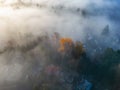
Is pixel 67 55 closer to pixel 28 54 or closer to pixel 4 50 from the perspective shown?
pixel 28 54

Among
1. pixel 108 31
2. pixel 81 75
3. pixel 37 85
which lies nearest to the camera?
pixel 37 85

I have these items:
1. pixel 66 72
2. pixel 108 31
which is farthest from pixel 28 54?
pixel 108 31

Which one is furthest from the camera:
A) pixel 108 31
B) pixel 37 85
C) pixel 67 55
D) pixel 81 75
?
pixel 108 31

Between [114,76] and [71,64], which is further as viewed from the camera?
[71,64]

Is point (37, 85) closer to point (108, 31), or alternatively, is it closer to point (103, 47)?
point (103, 47)

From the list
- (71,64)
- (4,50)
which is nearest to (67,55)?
(71,64)

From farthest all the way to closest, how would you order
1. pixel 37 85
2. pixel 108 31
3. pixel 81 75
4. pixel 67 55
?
pixel 108 31, pixel 67 55, pixel 81 75, pixel 37 85

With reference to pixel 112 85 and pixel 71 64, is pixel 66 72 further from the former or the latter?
pixel 112 85

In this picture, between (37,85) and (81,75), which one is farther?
(81,75)
